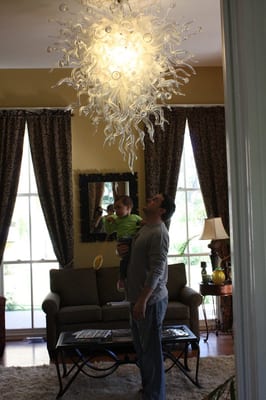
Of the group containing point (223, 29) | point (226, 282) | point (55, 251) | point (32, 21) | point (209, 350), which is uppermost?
point (32, 21)

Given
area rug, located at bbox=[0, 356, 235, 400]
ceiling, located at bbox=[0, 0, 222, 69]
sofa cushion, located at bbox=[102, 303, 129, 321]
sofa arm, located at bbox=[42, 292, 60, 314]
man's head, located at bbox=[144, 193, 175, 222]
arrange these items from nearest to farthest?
man's head, located at bbox=[144, 193, 175, 222]
area rug, located at bbox=[0, 356, 235, 400]
ceiling, located at bbox=[0, 0, 222, 69]
sofa arm, located at bbox=[42, 292, 60, 314]
sofa cushion, located at bbox=[102, 303, 129, 321]

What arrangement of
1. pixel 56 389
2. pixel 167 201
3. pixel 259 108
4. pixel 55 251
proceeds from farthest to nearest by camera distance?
pixel 55 251
pixel 56 389
pixel 167 201
pixel 259 108

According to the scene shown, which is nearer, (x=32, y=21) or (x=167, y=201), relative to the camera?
(x=167, y=201)

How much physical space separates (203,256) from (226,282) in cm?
87

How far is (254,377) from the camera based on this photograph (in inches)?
45.4

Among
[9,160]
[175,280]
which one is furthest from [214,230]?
[9,160]

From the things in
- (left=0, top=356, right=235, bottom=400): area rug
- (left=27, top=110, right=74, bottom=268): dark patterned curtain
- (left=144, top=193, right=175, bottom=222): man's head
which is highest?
(left=27, top=110, right=74, bottom=268): dark patterned curtain

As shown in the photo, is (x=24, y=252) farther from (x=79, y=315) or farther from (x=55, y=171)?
(x=79, y=315)

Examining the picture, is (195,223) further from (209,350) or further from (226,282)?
(209,350)

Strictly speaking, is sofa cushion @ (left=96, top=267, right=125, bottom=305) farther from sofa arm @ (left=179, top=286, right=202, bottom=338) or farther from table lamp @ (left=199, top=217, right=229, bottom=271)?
table lamp @ (left=199, top=217, right=229, bottom=271)

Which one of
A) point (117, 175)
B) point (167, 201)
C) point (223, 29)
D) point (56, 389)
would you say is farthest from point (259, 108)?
point (117, 175)

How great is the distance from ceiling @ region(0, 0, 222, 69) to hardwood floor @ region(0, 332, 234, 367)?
126 inches

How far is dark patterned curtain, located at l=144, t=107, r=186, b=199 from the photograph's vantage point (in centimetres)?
614

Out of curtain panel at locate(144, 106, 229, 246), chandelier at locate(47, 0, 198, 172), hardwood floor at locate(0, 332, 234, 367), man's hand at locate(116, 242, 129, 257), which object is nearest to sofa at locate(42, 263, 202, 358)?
hardwood floor at locate(0, 332, 234, 367)
